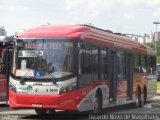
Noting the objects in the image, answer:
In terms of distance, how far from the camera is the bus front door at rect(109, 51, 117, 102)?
20.3 metres

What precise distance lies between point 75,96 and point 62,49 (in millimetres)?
1587

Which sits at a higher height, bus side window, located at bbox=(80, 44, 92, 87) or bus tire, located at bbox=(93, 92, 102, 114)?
bus side window, located at bbox=(80, 44, 92, 87)

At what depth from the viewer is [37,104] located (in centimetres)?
1623

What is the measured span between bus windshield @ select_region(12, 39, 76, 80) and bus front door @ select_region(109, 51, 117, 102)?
4174 mm

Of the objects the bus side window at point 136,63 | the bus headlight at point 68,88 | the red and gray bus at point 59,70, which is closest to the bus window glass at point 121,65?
the bus side window at point 136,63

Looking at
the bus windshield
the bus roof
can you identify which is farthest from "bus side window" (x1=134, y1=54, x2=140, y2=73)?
the bus windshield

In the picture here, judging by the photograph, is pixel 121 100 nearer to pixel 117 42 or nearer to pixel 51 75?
pixel 117 42

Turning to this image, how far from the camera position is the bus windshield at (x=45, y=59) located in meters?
16.2

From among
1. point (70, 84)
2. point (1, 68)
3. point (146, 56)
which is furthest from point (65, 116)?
point (146, 56)

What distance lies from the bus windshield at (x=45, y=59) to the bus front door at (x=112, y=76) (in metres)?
4.17

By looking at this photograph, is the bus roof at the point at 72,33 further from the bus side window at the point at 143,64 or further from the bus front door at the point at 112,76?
the bus side window at the point at 143,64

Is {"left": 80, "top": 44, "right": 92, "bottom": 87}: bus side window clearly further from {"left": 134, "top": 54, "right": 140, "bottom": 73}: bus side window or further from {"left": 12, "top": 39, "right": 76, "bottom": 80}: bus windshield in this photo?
{"left": 134, "top": 54, "right": 140, "bottom": 73}: bus side window

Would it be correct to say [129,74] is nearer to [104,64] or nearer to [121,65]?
[121,65]

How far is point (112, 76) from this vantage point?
2055 centimetres
